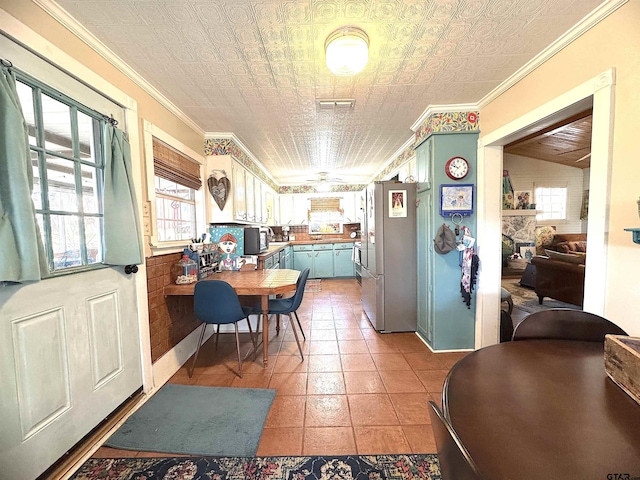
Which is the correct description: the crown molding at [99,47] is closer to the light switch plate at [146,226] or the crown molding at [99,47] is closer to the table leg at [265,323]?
the light switch plate at [146,226]

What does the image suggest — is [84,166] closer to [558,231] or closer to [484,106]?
[484,106]

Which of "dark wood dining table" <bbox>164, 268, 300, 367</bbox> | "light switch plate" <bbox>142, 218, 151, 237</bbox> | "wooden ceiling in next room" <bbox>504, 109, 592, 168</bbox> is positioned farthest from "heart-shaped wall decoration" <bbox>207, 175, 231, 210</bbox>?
"wooden ceiling in next room" <bbox>504, 109, 592, 168</bbox>

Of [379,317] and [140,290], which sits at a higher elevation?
[140,290]

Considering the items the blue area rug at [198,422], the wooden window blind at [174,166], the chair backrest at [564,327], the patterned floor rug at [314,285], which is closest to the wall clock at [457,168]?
the chair backrest at [564,327]

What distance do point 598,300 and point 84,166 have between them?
317 centimetres

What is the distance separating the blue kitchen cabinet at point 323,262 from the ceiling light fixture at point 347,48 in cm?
469

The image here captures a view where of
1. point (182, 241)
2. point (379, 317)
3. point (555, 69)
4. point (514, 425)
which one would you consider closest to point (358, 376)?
point (379, 317)

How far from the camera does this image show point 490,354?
1.04m

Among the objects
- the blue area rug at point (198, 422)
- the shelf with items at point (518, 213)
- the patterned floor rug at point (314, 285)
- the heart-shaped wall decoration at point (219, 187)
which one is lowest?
the patterned floor rug at point (314, 285)

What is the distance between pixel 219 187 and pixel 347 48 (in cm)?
213

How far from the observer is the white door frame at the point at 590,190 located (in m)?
1.34

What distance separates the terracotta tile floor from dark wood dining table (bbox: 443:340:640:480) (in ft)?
3.07

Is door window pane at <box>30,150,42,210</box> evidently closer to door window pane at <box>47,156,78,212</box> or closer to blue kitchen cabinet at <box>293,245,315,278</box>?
door window pane at <box>47,156,78,212</box>

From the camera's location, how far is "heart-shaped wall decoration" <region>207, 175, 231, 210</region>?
9.88ft
